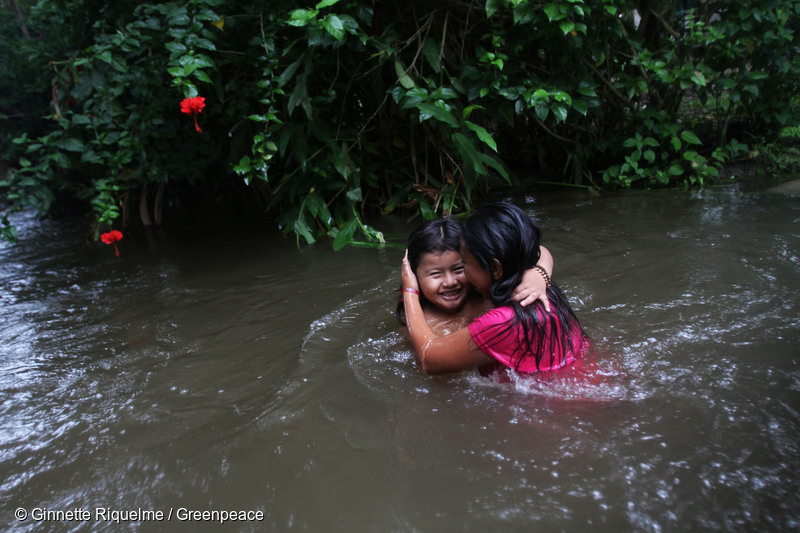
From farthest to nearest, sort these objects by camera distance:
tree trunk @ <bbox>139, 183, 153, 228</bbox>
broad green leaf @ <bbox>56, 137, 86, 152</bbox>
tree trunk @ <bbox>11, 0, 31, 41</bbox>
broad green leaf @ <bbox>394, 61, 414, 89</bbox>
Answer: tree trunk @ <bbox>11, 0, 31, 41</bbox> → tree trunk @ <bbox>139, 183, 153, 228</bbox> → broad green leaf @ <bbox>394, 61, 414, 89</bbox> → broad green leaf @ <bbox>56, 137, 86, 152</bbox>

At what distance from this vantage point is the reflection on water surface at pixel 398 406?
1398 millimetres

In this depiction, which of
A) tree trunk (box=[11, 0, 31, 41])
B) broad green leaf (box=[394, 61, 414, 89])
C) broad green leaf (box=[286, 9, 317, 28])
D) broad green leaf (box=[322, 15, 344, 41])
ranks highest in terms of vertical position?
tree trunk (box=[11, 0, 31, 41])

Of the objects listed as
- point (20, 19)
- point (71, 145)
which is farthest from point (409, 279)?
point (20, 19)

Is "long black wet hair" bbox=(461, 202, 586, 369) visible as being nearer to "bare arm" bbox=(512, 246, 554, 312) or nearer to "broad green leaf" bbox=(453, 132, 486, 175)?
"bare arm" bbox=(512, 246, 554, 312)

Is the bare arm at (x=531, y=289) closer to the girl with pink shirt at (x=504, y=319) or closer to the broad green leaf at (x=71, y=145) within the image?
the girl with pink shirt at (x=504, y=319)

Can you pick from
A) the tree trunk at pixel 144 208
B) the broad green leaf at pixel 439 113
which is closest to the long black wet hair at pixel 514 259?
the broad green leaf at pixel 439 113

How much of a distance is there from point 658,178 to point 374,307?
3308 millimetres

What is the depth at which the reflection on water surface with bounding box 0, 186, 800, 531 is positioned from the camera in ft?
4.59

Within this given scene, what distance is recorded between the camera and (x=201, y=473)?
62.8 inches

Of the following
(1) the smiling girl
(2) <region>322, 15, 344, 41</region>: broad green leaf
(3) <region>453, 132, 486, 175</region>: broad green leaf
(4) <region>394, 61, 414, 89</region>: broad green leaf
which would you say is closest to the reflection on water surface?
(1) the smiling girl

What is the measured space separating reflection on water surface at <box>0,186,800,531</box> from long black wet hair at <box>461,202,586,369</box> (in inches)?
5.8

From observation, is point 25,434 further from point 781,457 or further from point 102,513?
→ point 781,457

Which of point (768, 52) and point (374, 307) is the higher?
point (768, 52)

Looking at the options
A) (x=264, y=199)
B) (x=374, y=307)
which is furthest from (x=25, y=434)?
(x=264, y=199)
